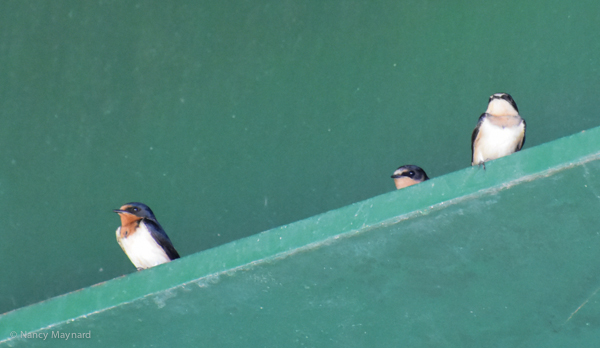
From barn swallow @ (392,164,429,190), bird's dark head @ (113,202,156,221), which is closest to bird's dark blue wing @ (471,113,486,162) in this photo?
barn swallow @ (392,164,429,190)

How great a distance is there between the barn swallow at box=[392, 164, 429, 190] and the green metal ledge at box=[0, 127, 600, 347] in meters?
0.77

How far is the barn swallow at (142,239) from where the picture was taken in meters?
2.58

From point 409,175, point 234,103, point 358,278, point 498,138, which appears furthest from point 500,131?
point 358,278

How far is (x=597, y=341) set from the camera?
1906 millimetres

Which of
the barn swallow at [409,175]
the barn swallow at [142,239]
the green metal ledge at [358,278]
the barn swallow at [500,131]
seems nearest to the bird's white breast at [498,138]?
the barn swallow at [500,131]

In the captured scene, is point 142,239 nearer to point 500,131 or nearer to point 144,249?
point 144,249

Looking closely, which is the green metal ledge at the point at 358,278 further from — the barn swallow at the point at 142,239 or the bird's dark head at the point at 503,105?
the bird's dark head at the point at 503,105

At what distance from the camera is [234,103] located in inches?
113

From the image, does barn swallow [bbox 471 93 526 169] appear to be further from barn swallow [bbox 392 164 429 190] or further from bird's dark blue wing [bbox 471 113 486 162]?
barn swallow [bbox 392 164 429 190]

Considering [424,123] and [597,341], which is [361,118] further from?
[597,341]

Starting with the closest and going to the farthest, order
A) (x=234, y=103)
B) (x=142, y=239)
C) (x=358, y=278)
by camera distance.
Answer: (x=358, y=278) → (x=142, y=239) → (x=234, y=103)

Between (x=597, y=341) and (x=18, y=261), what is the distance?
1672 millimetres

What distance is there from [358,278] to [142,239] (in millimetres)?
905

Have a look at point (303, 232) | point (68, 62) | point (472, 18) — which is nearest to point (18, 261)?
point (68, 62)
